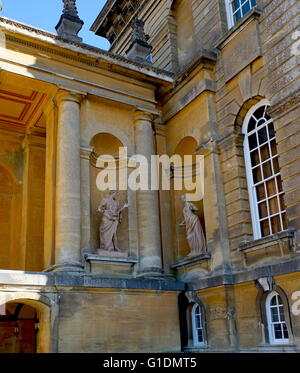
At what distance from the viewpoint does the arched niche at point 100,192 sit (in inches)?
583

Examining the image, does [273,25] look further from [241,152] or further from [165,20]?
[165,20]

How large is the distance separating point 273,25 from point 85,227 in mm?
7793

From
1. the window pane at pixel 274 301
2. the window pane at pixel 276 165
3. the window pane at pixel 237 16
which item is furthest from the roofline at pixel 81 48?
the window pane at pixel 274 301

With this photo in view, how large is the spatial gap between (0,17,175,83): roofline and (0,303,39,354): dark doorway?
8520mm

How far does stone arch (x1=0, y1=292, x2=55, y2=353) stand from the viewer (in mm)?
11859

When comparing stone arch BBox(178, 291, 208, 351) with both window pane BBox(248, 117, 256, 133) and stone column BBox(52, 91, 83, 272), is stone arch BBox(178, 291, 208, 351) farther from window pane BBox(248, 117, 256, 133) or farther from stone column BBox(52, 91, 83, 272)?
window pane BBox(248, 117, 256, 133)

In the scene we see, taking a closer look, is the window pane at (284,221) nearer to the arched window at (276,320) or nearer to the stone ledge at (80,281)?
the arched window at (276,320)

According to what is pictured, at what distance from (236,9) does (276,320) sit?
9.73 m

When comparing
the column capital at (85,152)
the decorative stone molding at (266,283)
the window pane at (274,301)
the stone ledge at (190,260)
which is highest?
Answer: the column capital at (85,152)

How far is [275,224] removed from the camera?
12.5 metres

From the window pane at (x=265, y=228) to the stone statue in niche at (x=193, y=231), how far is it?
6.91 feet

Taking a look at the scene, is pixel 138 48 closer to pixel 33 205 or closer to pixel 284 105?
pixel 33 205

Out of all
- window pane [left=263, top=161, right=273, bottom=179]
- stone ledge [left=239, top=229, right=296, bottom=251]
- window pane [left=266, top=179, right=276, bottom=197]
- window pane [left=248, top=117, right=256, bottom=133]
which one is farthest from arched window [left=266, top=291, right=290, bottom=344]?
window pane [left=248, top=117, right=256, bottom=133]
